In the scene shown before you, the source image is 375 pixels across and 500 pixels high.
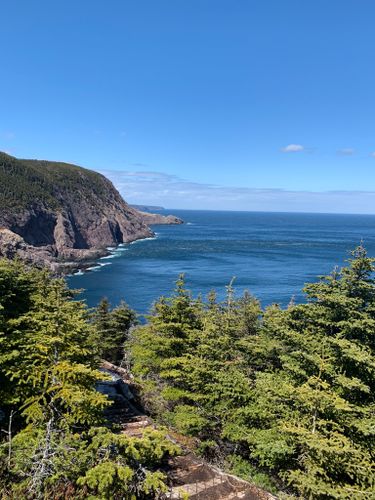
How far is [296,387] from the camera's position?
1099cm

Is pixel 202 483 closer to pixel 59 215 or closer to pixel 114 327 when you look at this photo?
pixel 114 327

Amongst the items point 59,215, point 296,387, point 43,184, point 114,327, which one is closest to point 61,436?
point 296,387

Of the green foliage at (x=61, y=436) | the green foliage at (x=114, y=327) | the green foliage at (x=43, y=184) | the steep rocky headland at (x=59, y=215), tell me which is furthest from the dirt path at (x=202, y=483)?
the green foliage at (x=43, y=184)

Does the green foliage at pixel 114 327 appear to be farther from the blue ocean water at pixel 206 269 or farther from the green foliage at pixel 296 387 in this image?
the blue ocean water at pixel 206 269

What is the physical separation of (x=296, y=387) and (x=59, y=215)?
4333 inches

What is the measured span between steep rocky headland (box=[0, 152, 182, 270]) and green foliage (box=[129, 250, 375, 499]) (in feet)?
211

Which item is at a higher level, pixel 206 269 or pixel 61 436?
pixel 61 436

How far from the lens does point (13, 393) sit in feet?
30.3

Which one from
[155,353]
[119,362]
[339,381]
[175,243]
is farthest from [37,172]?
[339,381]

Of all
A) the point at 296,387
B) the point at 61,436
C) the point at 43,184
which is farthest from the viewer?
the point at 43,184

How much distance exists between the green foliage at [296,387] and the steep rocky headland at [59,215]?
64.3 meters

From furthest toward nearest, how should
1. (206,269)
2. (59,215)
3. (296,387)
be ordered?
(59,215), (206,269), (296,387)

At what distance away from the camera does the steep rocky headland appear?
92.2m

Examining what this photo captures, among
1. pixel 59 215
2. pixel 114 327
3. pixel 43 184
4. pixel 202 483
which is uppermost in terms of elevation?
pixel 43 184
